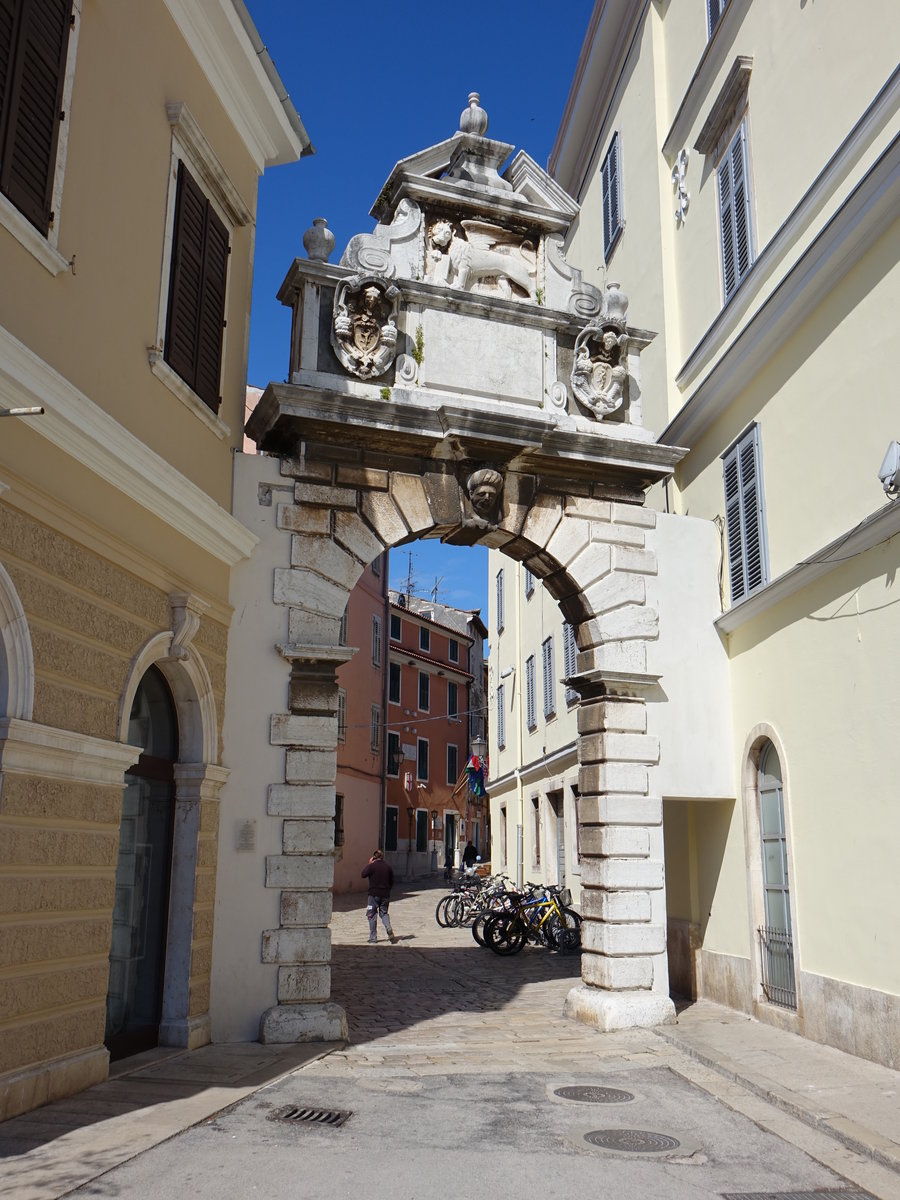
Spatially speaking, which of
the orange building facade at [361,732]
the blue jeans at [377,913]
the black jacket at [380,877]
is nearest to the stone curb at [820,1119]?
the black jacket at [380,877]

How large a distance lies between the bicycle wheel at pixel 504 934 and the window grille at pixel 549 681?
5316 mm

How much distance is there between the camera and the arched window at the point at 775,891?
9883mm

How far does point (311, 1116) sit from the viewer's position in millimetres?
6738

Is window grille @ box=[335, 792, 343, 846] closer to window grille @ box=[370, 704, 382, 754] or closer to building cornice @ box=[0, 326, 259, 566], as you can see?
window grille @ box=[370, 704, 382, 754]

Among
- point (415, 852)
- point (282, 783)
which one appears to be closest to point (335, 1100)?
point (282, 783)

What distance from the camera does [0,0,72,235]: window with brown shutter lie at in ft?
20.7

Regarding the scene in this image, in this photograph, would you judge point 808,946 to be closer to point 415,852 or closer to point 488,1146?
point 488,1146

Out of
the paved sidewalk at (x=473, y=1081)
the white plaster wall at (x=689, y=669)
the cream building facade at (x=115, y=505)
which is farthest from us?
the white plaster wall at (x=689, y=669)

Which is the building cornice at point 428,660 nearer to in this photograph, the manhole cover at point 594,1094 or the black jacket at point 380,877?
the black jacket at point 380,877

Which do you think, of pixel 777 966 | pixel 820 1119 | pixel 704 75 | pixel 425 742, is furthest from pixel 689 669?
pixel 425 742

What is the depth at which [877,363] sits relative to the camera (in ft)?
27.6

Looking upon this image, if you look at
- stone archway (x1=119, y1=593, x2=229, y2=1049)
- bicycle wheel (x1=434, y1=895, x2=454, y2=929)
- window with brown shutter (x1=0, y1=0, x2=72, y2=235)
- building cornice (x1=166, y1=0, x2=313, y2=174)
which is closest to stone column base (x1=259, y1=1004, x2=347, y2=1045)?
stone archway (x1=119, y1=593, x2=229, y2=1049)

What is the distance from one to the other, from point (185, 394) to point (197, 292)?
1096 millimetres

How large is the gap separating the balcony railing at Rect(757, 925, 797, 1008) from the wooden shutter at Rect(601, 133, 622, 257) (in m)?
10.9
